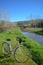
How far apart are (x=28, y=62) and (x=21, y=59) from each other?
1.32 ft

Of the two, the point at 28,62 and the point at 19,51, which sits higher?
the point at 19,51

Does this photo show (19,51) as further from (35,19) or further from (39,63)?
(35,19)

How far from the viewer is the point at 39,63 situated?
28.0 ft

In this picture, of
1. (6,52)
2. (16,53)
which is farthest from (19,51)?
(6,52)

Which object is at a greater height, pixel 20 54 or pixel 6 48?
pixel 6 48

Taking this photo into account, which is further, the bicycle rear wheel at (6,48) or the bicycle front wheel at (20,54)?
the bicycle rear wheel at (6,48)

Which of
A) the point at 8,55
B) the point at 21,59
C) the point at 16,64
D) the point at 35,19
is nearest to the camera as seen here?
the point at 16,64

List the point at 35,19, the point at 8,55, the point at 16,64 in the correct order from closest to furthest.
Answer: the point at 16,64, the point at 8,55, the point at 35,19

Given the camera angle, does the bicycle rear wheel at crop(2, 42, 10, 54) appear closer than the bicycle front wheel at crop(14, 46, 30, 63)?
No

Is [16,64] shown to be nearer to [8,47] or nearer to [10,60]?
[10,60]

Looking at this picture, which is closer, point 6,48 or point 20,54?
point 20,54

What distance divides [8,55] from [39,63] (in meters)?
2.08

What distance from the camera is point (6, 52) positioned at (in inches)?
396

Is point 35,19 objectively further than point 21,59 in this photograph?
Yes
